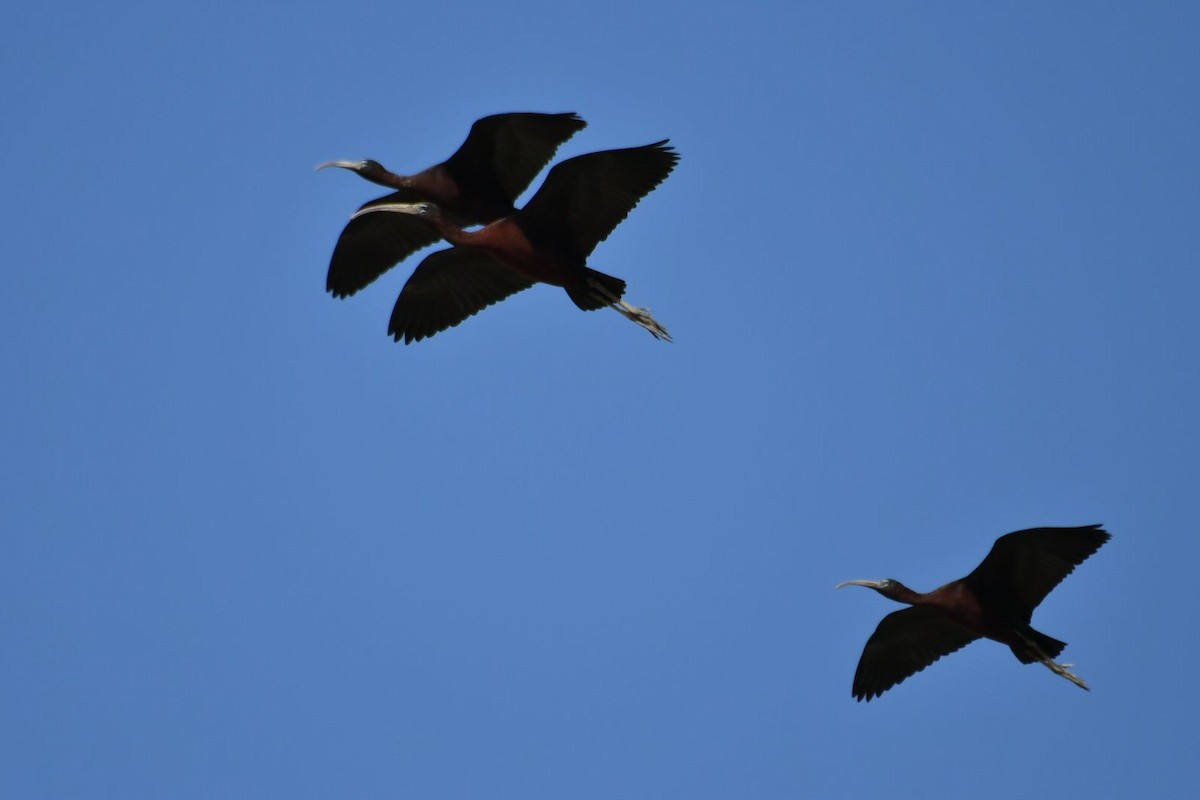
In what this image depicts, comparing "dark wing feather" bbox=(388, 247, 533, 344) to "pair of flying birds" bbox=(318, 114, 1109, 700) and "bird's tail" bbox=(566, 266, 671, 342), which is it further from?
"bird's tail" bbox=(566, 266, 671, 342)

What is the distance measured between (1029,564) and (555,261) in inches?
267

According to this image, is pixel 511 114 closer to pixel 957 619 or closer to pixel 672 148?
pixel 672 148

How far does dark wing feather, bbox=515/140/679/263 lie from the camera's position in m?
19.3

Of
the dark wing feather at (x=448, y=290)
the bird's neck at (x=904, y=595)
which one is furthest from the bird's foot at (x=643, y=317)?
the bird's neck at (x=904, y=595)

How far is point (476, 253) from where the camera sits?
22.5 m

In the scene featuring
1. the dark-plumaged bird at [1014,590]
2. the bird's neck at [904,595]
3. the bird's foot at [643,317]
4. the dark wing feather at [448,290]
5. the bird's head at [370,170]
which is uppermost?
the bird's head at [370,170]

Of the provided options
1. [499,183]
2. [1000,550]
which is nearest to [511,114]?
[499,183]

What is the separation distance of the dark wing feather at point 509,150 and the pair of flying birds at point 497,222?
0.04 ft

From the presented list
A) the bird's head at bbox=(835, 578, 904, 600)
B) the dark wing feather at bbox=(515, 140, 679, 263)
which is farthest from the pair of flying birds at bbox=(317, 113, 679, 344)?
the bird's head at bbox=(835, 578, 904, 600)

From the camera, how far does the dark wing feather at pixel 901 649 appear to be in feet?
76.5

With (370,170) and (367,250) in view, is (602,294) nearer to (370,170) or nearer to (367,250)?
(370,170)

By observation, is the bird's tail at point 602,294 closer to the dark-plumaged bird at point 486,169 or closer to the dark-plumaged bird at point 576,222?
the dark-plumaged bird at point 576,222

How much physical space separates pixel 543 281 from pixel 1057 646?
757 cm

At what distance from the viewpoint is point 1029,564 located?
21.7 meters
